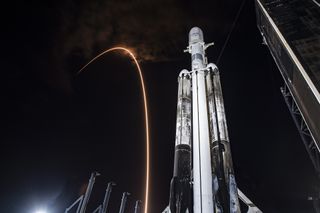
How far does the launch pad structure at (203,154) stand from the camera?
19.0 ft

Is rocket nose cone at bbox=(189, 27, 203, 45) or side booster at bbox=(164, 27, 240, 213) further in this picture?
rocket nose cone at bbox=(189, 27, 203, 45)

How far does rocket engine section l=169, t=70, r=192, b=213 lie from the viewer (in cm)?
589

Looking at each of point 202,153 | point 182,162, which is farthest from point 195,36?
point 182,162

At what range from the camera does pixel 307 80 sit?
32.6 ft

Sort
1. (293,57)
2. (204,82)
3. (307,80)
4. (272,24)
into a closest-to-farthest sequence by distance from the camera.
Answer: (204,82) → (307,80) → (293,57) → (272,24)

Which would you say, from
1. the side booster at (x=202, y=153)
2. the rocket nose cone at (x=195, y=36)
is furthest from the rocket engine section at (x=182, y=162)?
the rocket nose cone at (x=195, y=36)

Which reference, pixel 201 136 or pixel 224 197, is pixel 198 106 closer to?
pixel 201 136

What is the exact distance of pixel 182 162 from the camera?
664cm

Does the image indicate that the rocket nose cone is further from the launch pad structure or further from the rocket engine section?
the rocket engine section

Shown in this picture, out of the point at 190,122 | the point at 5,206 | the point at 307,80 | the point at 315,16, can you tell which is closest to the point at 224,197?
the point at 190,122

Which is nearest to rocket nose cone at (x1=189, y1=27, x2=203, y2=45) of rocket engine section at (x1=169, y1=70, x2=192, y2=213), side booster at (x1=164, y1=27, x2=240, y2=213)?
side booster at (x1=164, y1=27, x2=240, y2=213)

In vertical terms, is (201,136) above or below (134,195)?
below

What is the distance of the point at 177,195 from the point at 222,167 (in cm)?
147

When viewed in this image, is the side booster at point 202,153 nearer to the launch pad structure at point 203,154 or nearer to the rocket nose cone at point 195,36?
the launch pad structure at point 203,154
